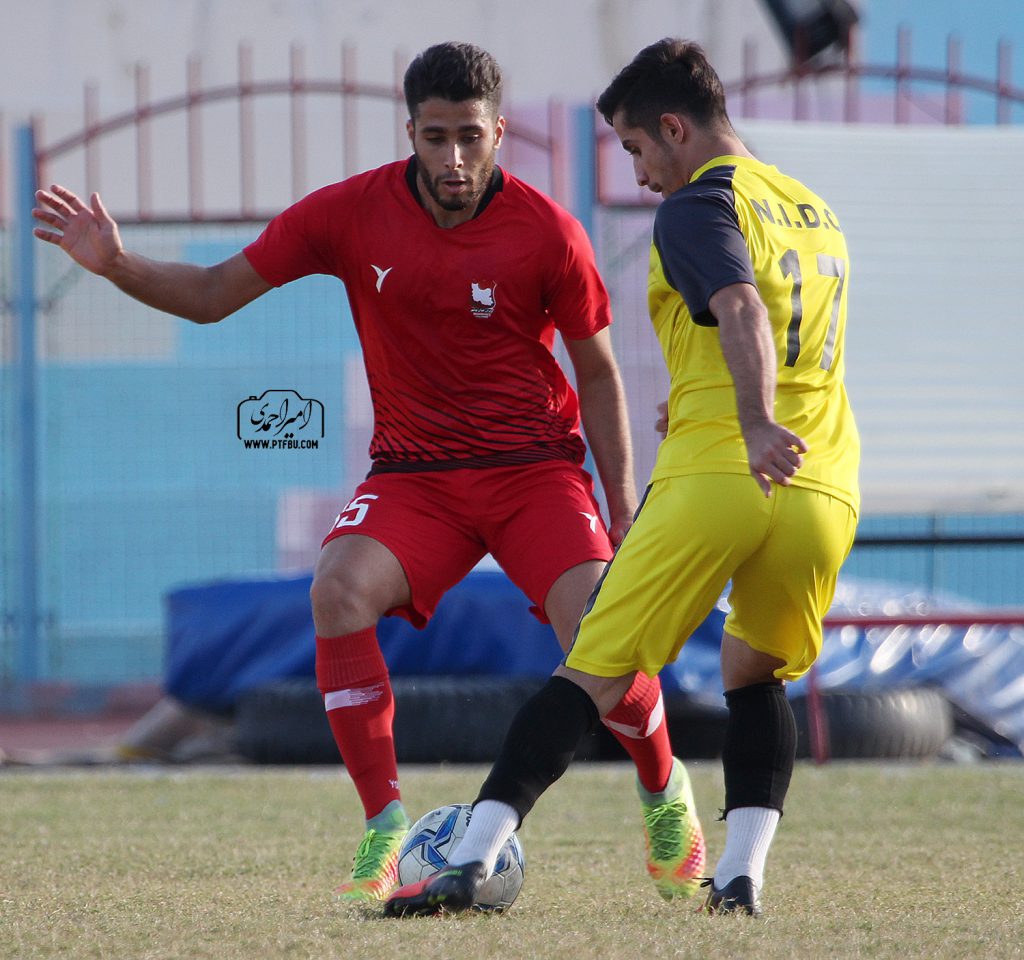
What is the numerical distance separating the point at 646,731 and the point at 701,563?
3.21 feet

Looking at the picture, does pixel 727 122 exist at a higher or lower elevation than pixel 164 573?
higher

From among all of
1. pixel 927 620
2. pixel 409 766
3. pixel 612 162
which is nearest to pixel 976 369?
pixel 927 620

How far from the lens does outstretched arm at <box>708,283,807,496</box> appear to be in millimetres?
2926

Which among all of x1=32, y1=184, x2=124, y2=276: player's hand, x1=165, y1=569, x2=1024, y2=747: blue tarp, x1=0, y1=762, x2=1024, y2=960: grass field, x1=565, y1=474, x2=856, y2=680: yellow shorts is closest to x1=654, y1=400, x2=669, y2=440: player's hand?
x1=565, y1=474, x2=856, y2=680: yellow shorts

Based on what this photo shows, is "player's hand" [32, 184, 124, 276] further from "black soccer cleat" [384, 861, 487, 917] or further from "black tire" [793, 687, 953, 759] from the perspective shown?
"black tire" [793, 687, 953, 759]

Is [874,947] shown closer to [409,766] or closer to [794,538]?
[794,538]

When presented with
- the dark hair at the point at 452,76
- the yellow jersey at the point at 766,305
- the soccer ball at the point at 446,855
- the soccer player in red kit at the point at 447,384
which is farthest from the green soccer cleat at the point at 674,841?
the dark hair at the point at 452,76

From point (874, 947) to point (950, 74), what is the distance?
23.1 ft

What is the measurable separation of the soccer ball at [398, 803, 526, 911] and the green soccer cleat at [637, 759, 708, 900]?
0.41 meters

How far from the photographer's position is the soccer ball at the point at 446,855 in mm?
3350

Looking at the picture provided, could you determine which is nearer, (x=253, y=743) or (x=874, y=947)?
(x=874, y=947)

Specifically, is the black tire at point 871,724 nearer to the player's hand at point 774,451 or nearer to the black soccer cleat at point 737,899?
the black soccer cleat at point 737,899

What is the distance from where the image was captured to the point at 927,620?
22.5ft

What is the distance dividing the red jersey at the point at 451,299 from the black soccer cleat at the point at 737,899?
4.17ft
